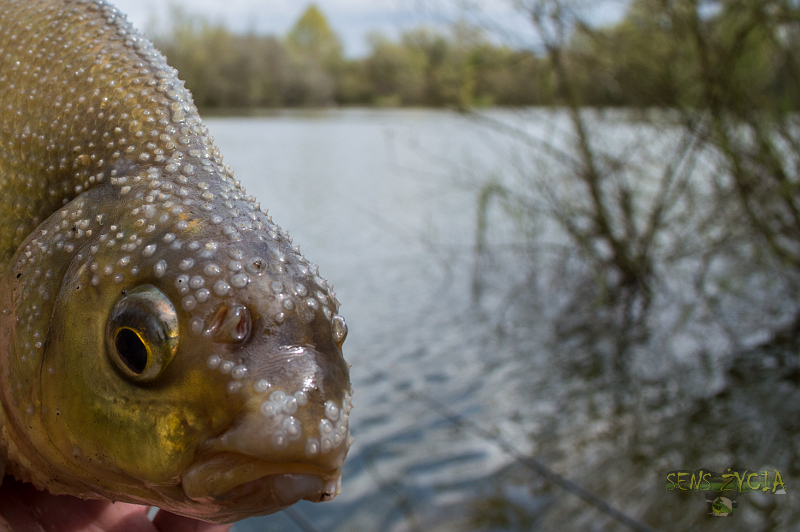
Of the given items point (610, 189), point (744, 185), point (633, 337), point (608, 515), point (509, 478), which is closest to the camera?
point (608, 515)

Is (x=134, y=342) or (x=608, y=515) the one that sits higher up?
(x=134, y=342)

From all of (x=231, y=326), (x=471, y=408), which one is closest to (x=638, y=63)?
(x=471, y=408)

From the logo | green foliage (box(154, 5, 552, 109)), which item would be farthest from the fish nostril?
the logo

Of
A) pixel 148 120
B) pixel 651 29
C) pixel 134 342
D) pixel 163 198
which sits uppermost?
pixel 651 29

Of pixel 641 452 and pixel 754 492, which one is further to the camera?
pixel 641 452

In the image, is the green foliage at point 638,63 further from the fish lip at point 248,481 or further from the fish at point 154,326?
the fish lip at point 248,481

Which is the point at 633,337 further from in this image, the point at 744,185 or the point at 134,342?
the point at 134,342

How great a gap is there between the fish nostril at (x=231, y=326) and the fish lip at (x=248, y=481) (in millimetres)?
169

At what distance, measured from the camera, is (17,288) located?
111 centimetres

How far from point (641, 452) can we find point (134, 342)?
17.5 feet

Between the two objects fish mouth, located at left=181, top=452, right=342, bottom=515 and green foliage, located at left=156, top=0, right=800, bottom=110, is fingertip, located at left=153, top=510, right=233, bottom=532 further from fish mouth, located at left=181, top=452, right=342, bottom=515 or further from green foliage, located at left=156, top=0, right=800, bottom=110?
green foliage, located at left=156, top=0, right=800, bottom=110

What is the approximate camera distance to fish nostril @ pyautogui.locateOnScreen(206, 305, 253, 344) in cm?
94

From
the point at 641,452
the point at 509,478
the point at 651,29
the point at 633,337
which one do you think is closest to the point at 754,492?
the point at 641,452

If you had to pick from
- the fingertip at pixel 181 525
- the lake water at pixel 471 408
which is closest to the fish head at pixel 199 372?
the fingertip at pixel 181 525
